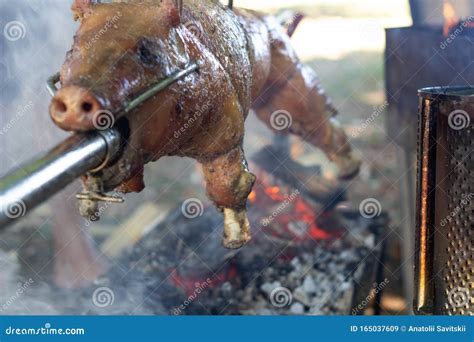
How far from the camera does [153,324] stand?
Result: 1914mm

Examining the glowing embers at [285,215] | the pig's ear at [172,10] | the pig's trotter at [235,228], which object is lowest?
the pig's trotter at [235,228]

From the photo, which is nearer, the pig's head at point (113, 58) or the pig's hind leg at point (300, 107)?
the pig's head at point (113, 58)

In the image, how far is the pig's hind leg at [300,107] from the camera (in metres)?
2.27

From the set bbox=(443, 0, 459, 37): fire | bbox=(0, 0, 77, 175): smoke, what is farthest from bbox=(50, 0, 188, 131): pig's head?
bbox=(443, 0, 459, 37): fire

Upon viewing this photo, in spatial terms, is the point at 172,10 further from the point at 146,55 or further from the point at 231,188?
the point at 231,188

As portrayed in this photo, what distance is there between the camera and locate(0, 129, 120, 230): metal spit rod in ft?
3.22

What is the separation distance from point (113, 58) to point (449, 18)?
1420 mm

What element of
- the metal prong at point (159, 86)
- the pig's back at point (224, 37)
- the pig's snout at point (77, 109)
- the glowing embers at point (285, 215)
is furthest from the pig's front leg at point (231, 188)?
the glowing embers at point (285, 215)

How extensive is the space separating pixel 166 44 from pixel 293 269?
151cm

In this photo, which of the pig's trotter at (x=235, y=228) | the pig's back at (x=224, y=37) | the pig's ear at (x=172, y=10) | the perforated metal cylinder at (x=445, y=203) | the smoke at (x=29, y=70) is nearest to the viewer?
the pig's ear at (x=172, y=10)

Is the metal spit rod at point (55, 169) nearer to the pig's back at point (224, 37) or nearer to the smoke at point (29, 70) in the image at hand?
the pig's back at point (224, 37)

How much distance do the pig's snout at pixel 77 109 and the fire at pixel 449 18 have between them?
150 cm

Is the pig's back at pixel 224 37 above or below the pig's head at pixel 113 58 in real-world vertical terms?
above

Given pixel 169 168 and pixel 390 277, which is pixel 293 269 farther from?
pixel 169 168
